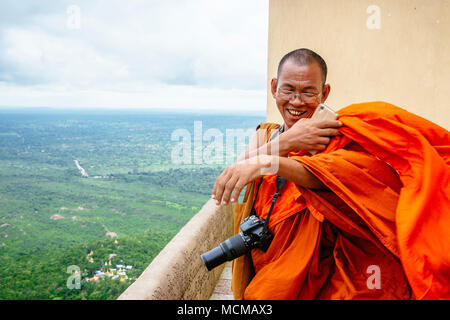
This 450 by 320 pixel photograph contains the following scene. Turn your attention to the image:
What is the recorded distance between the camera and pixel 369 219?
981mm

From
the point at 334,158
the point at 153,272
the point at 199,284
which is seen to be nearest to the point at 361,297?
the point at 334,158

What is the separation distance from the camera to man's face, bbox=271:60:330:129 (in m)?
1.39

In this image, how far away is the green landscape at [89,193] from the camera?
16.7 meters

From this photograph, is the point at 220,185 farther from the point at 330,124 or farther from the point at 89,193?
the point at 89,193

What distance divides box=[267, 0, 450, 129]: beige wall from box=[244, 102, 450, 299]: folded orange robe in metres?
2.32

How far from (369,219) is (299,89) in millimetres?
637

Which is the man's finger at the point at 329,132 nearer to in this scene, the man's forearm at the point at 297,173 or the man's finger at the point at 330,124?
the man's finger at the point at 330,124

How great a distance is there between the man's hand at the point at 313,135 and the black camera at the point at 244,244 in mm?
316

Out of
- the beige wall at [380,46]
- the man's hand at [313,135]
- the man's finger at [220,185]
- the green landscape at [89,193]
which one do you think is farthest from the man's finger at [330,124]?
the green landscape at [89,193]

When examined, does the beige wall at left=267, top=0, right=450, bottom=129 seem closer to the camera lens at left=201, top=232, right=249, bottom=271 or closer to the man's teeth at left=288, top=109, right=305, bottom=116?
the man's teeth at left=288, top=109, right=305, bottom=116

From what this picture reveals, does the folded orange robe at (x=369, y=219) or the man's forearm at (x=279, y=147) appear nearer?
the folded orange robe at (x=369, y=219)

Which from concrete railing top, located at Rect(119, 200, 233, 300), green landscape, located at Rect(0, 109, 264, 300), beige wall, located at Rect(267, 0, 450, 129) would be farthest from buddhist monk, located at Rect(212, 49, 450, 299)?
green landscape, located at Rect(0, 109, 264, 300)

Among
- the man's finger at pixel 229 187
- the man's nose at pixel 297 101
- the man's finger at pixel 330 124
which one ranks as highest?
the man's nose at pixel 297 101

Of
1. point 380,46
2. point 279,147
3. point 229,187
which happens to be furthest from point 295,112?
point 380,46
